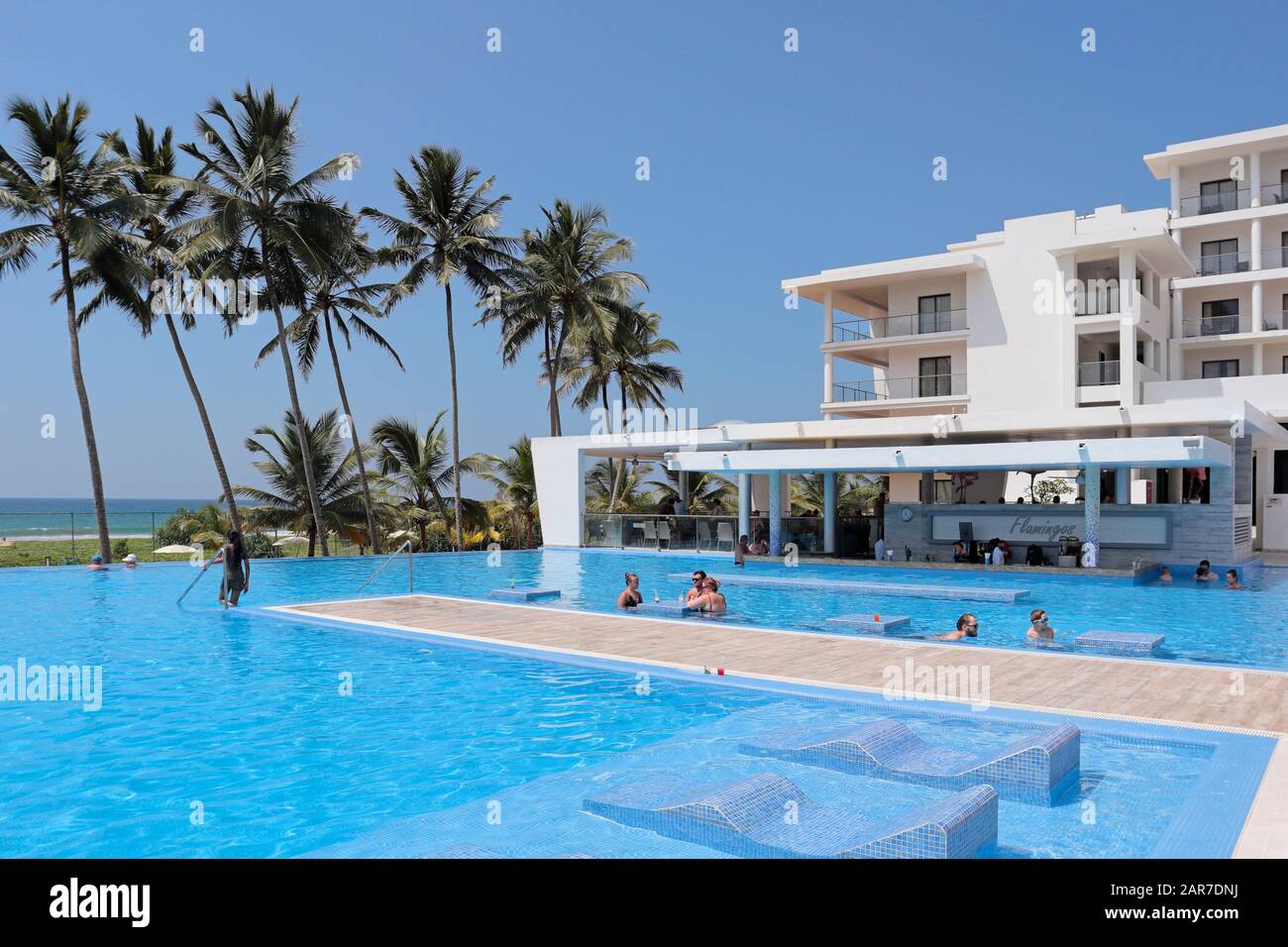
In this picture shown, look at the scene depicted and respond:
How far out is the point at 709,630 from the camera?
13.9m

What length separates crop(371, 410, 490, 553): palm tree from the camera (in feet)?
117

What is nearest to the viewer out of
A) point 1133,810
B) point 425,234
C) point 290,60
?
point 1133,810

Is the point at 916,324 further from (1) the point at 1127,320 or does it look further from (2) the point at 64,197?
(2) the point at 64,197

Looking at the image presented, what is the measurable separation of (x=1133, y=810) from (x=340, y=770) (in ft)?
19.7

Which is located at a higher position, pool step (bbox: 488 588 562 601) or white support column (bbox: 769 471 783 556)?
white support column (bbox: 769 471 783 556)

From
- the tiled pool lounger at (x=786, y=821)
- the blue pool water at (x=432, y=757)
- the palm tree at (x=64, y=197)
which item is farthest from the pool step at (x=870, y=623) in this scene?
the palm tree at (x=64, y=197)

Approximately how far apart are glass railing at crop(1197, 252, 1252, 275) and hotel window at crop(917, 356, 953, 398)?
13.4m

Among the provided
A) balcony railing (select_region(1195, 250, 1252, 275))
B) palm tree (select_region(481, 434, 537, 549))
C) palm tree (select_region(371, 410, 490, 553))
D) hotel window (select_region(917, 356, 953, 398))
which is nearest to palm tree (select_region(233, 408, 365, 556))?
palm tree (select_region(371, 410, 490, 553))

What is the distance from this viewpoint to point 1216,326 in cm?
3894

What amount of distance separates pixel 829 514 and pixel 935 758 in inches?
899

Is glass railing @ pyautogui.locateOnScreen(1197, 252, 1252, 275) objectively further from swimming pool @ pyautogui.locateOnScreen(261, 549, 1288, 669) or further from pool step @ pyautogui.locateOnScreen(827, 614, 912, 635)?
pool step @ pyautogui.locateOnScreen(827, 614, 912, 635)

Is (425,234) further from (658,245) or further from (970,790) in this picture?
(970,790)
